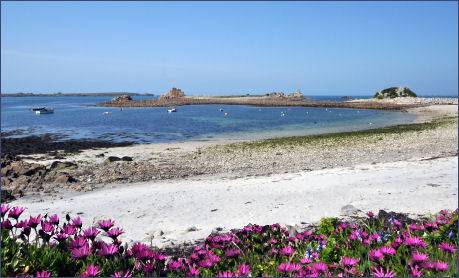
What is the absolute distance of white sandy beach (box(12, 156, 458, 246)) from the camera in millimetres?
9844

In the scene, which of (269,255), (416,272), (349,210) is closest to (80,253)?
(269,255)

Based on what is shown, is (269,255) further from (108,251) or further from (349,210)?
(349,210)

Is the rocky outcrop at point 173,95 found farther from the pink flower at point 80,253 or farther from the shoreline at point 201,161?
the pink flower at point 80,253

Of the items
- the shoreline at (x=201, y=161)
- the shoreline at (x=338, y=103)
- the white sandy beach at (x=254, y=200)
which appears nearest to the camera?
the white sandy beach at (x=254, y=200)

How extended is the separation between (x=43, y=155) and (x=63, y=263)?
82.8ft

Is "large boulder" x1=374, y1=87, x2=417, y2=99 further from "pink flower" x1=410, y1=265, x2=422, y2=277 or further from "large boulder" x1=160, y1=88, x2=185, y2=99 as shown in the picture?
"pink flower" x1=410, y1=265, x2=422, y2=277

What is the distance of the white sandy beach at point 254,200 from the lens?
9.84 m

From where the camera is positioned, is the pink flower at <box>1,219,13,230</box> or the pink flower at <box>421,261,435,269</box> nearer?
the pink flower at <box>421,261,435,269</box>

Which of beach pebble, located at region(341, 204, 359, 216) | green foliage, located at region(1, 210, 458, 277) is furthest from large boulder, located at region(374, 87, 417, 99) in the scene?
green foliage, located at region(1, 210, 458, 277)

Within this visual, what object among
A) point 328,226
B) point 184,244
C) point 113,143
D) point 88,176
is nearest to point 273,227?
point 328,226

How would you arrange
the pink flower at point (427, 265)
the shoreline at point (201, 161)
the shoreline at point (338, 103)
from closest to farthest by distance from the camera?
the pink flower at point (427, 265) < the shoreline at point (201, 161) < the shoreline at point (338, 103)

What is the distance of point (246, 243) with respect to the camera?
5.30m

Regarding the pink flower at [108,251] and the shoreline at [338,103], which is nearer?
the pink flower at [108,251]

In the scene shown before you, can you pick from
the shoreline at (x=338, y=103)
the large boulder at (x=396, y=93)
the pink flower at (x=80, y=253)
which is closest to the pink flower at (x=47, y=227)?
the pink flower at (x=80, y=253)
